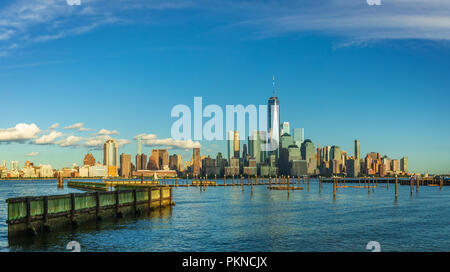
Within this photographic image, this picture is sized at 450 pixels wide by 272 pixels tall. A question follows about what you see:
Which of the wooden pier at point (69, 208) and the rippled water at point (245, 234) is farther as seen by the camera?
the rippled water at point (245, 234)

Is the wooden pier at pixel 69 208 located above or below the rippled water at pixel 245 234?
above

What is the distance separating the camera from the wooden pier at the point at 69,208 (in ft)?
112

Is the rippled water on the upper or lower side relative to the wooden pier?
lower

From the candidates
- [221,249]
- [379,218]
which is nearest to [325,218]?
[379,218]

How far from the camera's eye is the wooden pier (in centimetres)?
3403

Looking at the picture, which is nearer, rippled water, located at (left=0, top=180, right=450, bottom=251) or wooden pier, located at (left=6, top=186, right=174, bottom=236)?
wooden pier, located at (left=6, top=186, right=174, bottom=236)

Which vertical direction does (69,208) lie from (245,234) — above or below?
above

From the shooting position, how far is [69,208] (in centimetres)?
4144

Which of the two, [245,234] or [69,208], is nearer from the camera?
[69,208]
